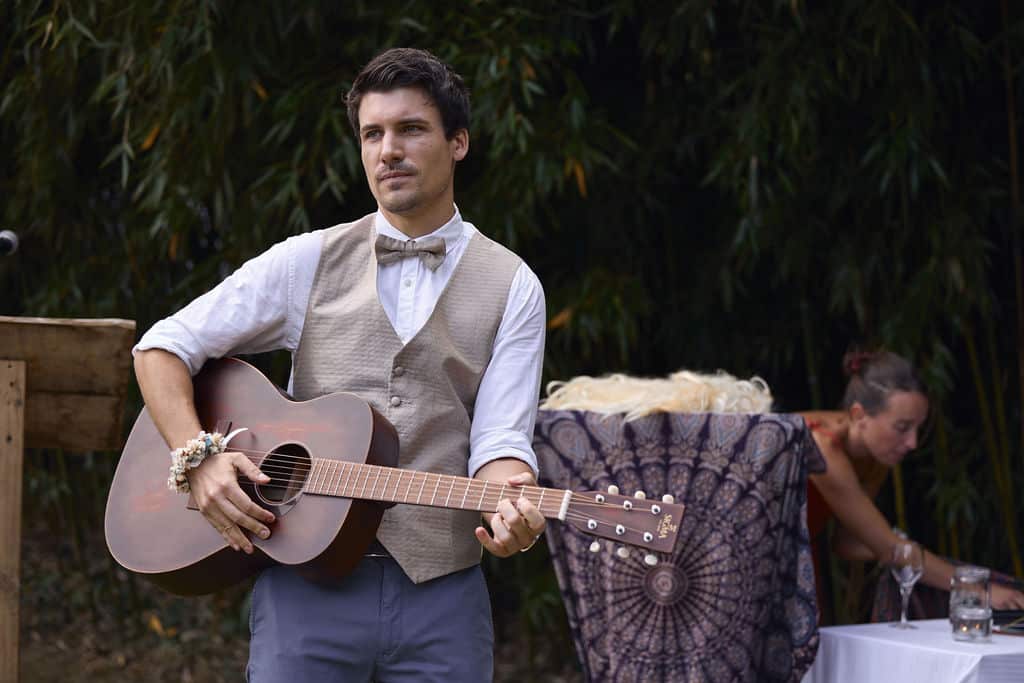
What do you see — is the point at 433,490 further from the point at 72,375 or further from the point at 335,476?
the point at 72,375

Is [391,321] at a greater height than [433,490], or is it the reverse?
[391,321]

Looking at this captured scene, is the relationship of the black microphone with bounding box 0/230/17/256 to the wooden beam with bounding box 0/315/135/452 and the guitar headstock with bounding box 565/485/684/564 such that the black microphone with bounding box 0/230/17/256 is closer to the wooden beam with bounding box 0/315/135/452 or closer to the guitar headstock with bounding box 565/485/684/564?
the wooden beam with bounding box 0/315/135/452

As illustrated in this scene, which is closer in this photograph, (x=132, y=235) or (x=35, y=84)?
(x=35, y=84)

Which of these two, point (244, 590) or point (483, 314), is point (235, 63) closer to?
point (244, 590)

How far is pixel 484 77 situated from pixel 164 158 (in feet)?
3.41

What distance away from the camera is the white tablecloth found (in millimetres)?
2697

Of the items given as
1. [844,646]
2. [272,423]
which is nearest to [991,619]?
[844,646]

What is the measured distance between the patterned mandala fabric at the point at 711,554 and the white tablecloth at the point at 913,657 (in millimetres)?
71

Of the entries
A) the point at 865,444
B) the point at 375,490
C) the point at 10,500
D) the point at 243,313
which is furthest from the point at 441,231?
the point at 865,444

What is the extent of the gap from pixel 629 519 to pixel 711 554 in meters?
1.33

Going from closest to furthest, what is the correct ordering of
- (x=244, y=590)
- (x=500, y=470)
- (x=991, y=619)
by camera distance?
(x=500, y=470)
(x=991, y=619)
(x=244, y=590)

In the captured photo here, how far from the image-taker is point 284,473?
6.20ft

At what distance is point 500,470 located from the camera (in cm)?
183

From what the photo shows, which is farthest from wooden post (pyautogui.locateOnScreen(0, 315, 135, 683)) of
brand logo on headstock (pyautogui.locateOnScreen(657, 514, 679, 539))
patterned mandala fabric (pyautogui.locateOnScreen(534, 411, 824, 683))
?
patterned mandala fabric (pyautogui.locateOnScreen(534, 411, 824, 683))
